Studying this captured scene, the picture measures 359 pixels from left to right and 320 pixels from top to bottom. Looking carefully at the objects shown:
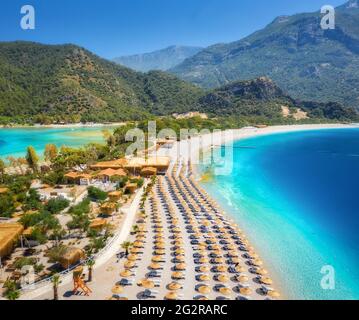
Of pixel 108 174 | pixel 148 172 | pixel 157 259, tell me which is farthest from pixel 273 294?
pixel 148 172

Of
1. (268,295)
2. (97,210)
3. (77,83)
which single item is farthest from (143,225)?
(77,83)

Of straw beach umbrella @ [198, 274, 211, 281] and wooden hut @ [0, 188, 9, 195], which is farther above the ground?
wooden hut @ [0, 188, 9, 195]

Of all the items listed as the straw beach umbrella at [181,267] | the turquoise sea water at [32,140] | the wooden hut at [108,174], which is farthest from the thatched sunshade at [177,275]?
the turquoise sea water at [32,140]

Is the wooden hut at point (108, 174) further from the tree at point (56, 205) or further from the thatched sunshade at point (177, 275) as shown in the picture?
the thatched sunshade at point (177, 275)

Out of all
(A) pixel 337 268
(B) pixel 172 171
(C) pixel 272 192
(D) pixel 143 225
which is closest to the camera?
(A) pixel 337 268

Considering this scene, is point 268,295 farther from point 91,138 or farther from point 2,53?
point 2,53

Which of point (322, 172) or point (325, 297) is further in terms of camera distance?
point (322, 172)

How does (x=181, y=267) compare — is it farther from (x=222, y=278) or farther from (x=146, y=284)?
(x=146, y=284)

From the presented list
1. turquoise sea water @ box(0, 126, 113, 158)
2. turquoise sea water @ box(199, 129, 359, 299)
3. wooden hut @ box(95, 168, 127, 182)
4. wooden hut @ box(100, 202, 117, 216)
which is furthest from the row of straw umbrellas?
turquoise sea water @ box(0, 126, 113, 158)

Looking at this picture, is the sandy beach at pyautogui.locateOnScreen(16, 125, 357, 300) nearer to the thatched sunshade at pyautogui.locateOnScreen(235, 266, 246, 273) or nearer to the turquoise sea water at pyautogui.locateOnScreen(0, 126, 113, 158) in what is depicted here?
the thatched sunshade at pyautogui.locateOnScreen(235, 266, 246, 273)
